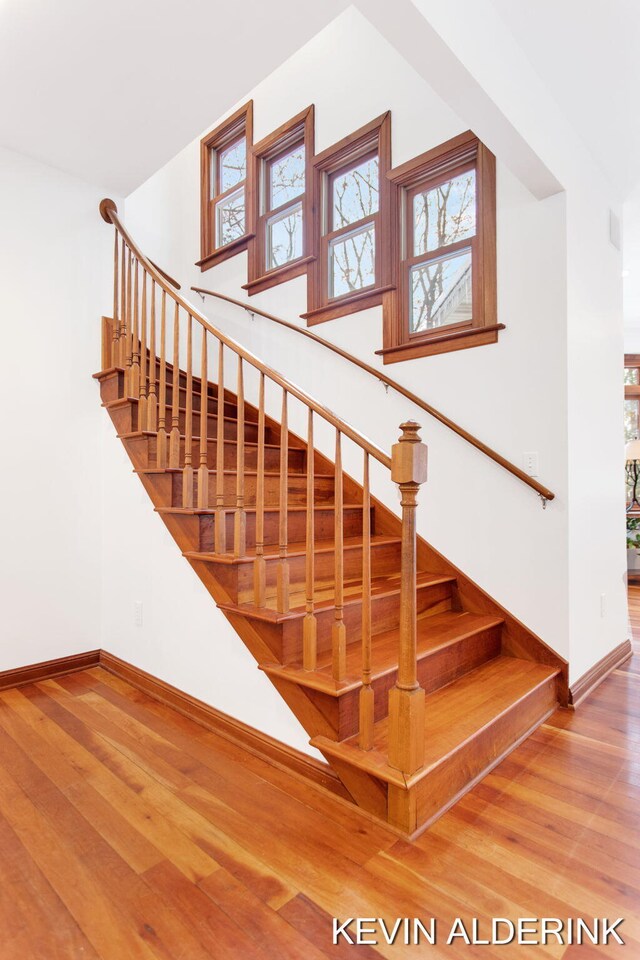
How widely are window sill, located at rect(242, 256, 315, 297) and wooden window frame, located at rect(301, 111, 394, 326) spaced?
8 cm

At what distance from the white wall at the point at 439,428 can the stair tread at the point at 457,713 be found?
230 millimetres

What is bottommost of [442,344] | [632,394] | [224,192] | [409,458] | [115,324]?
[409,458]

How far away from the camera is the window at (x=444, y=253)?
2.83 m

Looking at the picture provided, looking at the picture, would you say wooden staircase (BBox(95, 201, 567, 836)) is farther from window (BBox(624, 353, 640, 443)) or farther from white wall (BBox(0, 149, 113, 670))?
window (BBox(624, 353, 640, 443))

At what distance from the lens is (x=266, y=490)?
295cm

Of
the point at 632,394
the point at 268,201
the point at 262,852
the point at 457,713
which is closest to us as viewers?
the point at 262,852

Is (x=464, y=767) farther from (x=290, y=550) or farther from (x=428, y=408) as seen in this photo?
(x=428, y=408)

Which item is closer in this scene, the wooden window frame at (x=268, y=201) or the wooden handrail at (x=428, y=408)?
the wooden handrail at (x=428, y=408)

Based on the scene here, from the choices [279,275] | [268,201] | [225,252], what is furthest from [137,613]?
[268,201]

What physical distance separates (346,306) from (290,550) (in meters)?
1.78

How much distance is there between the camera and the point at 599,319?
9.63 feet

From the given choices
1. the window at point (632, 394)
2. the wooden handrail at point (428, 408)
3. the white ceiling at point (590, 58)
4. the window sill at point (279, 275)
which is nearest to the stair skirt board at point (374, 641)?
the wooden handrail at point (428, 408)

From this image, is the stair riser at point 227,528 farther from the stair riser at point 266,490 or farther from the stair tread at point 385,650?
the stair tread at point 385,650

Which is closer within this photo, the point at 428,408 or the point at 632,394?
the point at 428,408
